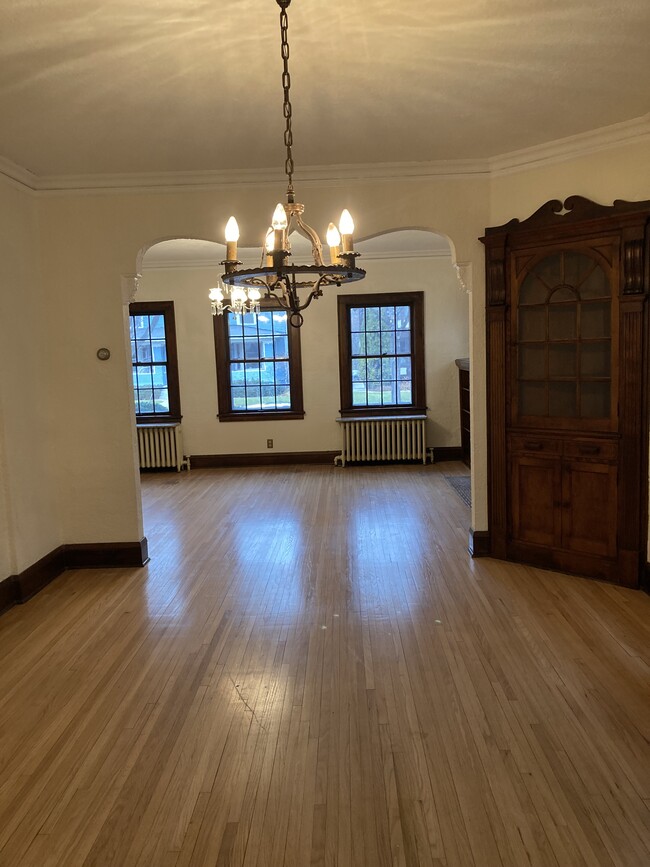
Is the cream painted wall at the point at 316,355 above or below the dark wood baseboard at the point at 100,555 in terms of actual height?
above

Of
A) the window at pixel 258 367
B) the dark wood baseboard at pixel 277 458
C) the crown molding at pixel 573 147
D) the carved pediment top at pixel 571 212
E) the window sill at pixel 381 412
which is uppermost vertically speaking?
the crown molding at pixel 573 147

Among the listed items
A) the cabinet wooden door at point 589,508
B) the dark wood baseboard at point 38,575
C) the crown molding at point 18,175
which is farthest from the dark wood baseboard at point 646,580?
the crown molding at point 18,175

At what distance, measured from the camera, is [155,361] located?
9.26 meters

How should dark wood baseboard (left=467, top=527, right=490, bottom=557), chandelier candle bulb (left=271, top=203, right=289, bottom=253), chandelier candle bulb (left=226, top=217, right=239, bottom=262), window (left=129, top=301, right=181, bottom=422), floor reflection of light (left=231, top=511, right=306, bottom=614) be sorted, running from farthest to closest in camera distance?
window (left=129, top=301, right=181, bottom=422), dark wood baseboard (left=467, top=527, right=490, bottom=557), floor reflection of light (left=231, top=511, right=306, bottom=614), chandelier candle bulb (left=226, top=217, right=239, bottom=262), chandelier candle bulb (left=271, top=203, right=289, bottom=253)

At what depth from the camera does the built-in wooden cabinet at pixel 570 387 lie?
407cm

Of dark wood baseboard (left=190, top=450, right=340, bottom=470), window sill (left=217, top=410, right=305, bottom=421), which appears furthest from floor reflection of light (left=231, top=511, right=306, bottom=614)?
window sill (left=217, top=410, right=305, bottom=421)

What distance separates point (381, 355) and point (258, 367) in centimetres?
178

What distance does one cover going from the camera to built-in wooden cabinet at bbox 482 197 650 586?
4066 millimetres

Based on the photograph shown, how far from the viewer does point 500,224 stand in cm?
458

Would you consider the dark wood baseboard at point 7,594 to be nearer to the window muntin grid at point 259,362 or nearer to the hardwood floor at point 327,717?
the hardwood floor at point 327,717

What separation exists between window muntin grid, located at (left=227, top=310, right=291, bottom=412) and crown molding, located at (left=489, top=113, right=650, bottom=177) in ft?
16.4

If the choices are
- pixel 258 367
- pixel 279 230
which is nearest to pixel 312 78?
pixel 279 230

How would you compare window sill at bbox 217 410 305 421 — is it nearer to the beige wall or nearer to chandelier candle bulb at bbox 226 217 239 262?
the beige wall

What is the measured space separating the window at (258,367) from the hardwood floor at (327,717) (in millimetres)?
4442
